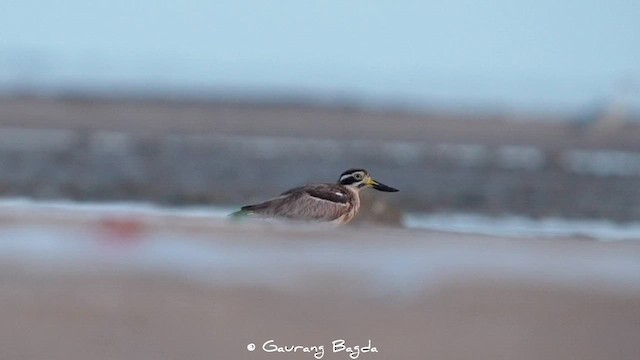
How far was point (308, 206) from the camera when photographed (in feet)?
33.9

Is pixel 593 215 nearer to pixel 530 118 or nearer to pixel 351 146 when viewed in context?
pixel 351 146

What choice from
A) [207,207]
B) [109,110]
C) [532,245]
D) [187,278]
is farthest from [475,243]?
[109,110]

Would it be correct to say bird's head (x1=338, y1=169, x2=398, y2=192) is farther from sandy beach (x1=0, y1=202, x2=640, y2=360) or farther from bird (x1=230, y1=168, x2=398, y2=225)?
sandy beach (x1=0, y1=202, x2=640, y2=360)

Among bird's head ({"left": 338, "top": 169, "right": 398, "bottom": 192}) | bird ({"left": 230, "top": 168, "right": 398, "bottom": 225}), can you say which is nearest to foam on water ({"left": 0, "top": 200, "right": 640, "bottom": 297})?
bird ({"left": 230, "top": 168, "right": 398, "bottom": 225})

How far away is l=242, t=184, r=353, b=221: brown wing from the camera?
10336mm

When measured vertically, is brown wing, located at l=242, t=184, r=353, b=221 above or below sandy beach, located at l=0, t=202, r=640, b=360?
above

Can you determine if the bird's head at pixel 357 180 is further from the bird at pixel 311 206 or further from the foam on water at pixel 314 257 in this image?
the foam on water at pixel 314 257

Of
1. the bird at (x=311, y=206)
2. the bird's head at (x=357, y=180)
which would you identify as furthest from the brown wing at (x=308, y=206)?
the bird's head at (x=357, y=180)

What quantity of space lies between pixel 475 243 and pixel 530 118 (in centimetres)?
1183

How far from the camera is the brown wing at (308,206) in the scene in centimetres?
1034

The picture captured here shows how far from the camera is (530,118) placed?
71.5 ft

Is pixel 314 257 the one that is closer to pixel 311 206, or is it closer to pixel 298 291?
pixel 298 291

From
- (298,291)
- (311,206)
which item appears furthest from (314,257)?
(311,206)

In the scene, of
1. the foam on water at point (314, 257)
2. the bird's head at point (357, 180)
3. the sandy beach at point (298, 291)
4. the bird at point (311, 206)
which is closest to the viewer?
the sandy beach at point (298, 291)
